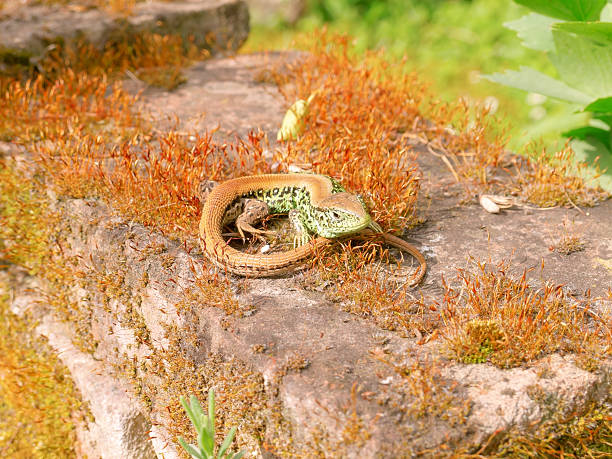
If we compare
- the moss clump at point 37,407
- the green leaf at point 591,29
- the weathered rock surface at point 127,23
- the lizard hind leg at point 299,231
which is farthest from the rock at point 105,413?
the green leaf at point 591,29

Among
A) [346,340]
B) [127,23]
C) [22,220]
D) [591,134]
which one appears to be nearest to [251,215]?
[346,340]

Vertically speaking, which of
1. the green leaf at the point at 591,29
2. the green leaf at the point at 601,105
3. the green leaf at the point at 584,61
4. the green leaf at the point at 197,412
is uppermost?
the green leaf at the point at 591,29

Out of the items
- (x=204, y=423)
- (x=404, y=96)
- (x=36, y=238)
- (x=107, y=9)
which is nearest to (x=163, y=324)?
(x=204, y=423)

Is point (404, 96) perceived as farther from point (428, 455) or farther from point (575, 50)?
point (428, 455)

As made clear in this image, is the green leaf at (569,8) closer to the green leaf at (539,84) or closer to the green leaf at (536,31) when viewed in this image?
the green leaf at (536,31)

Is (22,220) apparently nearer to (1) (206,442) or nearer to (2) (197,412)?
(2) (197,412)

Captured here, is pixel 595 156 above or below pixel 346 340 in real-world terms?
above

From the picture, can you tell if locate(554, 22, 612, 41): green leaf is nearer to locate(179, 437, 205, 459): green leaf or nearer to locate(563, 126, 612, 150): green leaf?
locate(563, 126, 612, 150): green leaf
